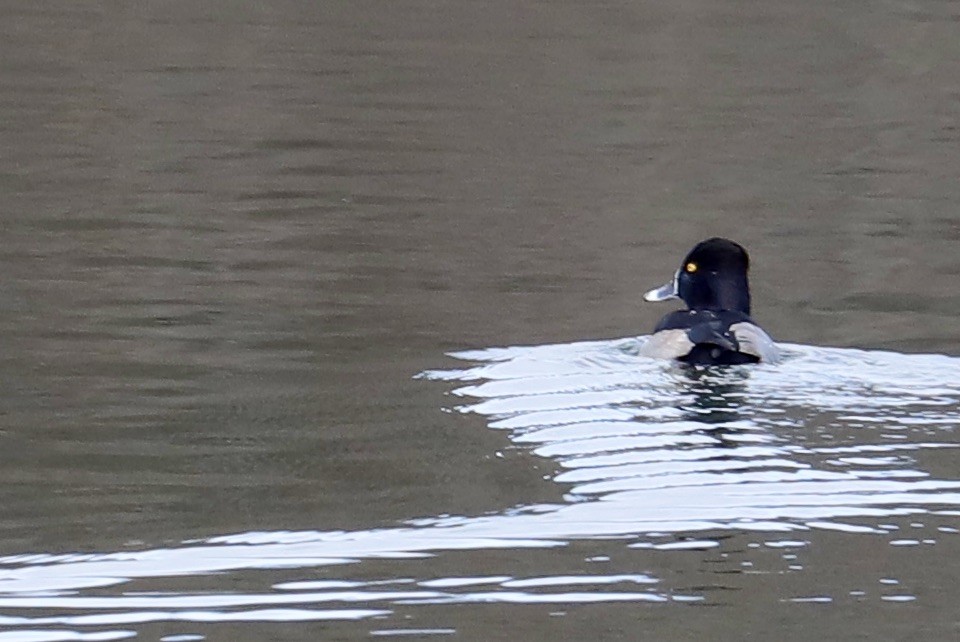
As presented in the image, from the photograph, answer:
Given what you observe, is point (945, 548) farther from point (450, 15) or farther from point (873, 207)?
point (450, 15)

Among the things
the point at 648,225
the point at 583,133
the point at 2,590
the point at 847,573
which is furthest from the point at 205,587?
the point at 583,133

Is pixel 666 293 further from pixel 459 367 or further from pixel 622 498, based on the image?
pixel 622 498

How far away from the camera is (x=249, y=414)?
9.43 metres

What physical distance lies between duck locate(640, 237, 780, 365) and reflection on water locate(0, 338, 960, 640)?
0.09 meters

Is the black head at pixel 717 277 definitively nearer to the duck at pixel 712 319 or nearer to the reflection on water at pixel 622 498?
the duck at pixel 712 319

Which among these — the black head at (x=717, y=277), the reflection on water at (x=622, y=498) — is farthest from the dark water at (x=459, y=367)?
the black head at (x=717, y=277)

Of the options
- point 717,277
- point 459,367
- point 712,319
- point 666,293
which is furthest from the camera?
point 666,293

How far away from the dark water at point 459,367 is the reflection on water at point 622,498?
2 cm

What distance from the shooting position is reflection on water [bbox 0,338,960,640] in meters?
6.29

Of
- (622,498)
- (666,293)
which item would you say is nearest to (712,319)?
(666,293)

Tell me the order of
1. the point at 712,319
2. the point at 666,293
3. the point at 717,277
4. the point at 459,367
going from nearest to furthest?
the point at 712,319 → the point at 459,367 → the point at 717,277 → the point at 666,293

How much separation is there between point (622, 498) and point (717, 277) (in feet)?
11.6

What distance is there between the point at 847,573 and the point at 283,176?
12.4 m

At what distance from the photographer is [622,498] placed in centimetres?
759
